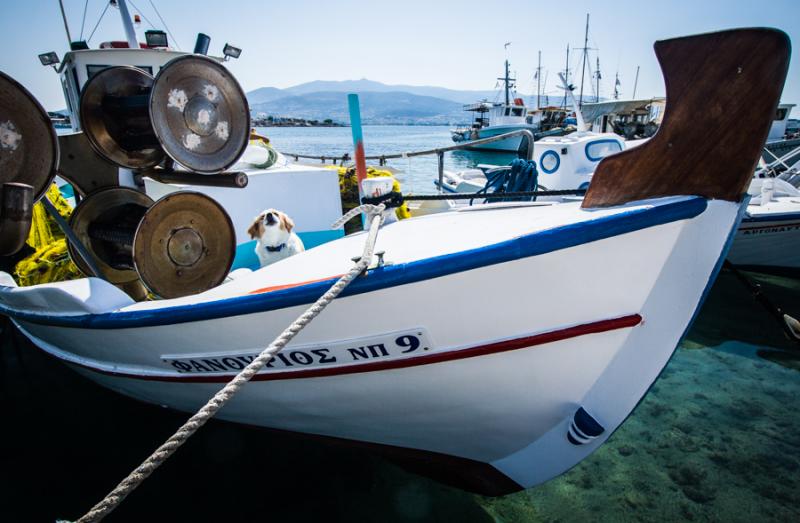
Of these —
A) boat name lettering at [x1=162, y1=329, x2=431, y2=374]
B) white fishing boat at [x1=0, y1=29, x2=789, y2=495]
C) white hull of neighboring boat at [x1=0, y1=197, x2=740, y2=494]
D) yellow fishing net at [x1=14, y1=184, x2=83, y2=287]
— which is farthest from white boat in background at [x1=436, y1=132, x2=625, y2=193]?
yellow fishing net at [x1=14, y1=184, x2=83, y2=287]

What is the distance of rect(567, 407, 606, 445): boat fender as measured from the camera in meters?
2.12

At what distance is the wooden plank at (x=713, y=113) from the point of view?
60.6 inches

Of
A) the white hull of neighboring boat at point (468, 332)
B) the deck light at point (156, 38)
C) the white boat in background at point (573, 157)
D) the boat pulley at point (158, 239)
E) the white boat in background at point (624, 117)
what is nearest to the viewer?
the white hull of neighboring boat at point (468, 332)

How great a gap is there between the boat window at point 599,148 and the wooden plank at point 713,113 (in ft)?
23.7

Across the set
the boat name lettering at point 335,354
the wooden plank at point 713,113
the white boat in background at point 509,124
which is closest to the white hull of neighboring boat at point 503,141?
the white boat in background at point 509,124

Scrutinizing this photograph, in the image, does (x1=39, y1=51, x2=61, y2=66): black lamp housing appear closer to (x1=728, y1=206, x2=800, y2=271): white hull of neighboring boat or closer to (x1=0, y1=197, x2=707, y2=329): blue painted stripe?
(x1=0, y1=197, x2=707, y2=329): blue painted stripe

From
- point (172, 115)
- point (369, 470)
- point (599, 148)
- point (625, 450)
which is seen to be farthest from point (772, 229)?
point (172, 115)

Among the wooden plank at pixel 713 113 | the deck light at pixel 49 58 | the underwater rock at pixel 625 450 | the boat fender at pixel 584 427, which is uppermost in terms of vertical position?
the deck light at pixel 49 58

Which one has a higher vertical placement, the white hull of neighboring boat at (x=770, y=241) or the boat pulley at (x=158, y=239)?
the boat pulley at (x=158, y=239)

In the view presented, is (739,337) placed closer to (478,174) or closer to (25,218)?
(25,218)

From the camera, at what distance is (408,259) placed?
6.69 ft

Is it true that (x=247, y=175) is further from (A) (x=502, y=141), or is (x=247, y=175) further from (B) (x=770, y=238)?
(A) (x=502, y=141)

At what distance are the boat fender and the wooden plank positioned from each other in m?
1.14

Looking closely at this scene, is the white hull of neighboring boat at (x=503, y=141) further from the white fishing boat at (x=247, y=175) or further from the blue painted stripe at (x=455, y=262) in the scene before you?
the blue painted stripe at (x=455, y=262)
